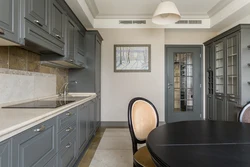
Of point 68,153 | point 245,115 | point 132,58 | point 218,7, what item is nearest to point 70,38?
point 68,153

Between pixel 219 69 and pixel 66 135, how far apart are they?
374 cm

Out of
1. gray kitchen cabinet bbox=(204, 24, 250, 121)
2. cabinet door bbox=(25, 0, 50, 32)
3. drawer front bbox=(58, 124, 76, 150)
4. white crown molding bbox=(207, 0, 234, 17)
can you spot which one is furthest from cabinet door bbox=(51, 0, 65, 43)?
white crown molding bbox=(207, 0, 234, 17)

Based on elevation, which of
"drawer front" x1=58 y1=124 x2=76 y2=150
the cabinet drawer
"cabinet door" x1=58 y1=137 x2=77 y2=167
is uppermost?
the cabinet drawer

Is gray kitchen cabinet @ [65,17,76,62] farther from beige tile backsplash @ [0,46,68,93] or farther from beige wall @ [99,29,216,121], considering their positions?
beige wall @ [99,29,216,121]

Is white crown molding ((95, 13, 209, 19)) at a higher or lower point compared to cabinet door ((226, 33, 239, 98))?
higher

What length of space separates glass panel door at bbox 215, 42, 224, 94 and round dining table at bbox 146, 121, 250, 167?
2.83 meters

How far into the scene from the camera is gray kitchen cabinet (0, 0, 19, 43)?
53.1 inches

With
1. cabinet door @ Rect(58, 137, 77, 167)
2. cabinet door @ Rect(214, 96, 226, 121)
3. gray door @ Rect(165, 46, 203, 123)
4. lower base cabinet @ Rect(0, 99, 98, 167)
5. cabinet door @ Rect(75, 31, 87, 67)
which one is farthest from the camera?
gray door @ Rect(165, 46, 203, 123)

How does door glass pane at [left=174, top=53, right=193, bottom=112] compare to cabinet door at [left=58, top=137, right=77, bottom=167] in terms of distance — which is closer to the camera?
cabinet door at [left=58, top=137, right=77, bottom=167]

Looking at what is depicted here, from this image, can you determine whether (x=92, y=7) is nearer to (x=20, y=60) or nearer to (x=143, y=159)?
(x=20, y=60)

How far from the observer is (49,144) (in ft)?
5.30

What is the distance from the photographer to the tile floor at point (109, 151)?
8.55 ft

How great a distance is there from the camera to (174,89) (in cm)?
507

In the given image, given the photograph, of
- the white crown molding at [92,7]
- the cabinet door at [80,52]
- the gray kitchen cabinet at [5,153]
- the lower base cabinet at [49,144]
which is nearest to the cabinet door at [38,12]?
the lower base cabinet at [49,144]
